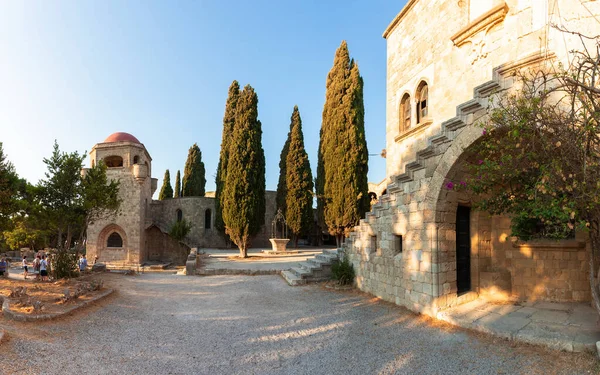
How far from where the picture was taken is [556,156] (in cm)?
430

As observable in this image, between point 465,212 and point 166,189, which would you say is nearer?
point 465,212

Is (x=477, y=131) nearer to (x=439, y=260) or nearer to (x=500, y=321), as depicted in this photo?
(x=439, y=260)

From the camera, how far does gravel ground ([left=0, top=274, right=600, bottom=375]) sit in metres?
4.07

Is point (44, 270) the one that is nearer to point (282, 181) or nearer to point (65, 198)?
point (65, 198)

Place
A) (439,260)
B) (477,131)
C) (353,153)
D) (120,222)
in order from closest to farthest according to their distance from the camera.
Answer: (477,131) < (439,260) < (353,153) < (120,222)

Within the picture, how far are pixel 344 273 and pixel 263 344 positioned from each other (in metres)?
4.61

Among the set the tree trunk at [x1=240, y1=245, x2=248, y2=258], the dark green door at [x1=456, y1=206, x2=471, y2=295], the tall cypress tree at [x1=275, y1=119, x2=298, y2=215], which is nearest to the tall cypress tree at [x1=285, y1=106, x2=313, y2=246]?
the tall cypress tree at [x1=275, y1=119, x2=298, y2=215]

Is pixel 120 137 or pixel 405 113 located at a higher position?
pixel 120 137

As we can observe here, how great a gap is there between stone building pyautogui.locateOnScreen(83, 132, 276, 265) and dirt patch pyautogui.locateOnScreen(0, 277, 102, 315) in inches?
536

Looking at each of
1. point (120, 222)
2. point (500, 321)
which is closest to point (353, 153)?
point (500, 321)

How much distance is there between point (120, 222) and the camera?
70.7 ft

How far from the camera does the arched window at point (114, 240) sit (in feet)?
71.9

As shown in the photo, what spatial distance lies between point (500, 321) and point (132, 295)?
838 cm

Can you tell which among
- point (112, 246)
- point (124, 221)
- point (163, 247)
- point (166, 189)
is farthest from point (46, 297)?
point (166, 189)
